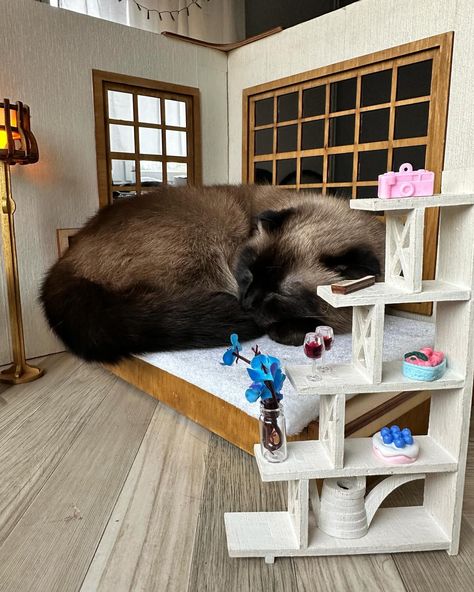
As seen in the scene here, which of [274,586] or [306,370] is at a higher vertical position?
[306,370]

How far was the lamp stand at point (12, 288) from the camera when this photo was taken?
1628 mm

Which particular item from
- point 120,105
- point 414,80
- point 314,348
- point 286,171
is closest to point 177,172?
point 120,105

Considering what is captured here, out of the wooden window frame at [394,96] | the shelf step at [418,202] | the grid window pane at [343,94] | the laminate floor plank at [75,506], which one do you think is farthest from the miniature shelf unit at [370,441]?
the grid window pane at [343,94]

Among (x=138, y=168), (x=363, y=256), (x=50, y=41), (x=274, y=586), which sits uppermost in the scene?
(x=50, y=41)

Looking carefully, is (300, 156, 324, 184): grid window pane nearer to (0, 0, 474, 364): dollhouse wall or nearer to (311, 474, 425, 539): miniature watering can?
(0, 0, 474, 364): dollhouse wall

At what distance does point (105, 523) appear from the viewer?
3.02 ft

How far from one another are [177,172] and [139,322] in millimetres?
1234

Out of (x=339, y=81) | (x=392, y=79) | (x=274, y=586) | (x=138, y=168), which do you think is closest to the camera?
(x=274, y=586)

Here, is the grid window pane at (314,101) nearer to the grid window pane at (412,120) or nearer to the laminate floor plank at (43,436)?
the grid window pane at (412,120)

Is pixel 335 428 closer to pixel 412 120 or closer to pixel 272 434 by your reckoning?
pixel 272 434

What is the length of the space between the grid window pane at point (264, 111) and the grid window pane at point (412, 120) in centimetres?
65

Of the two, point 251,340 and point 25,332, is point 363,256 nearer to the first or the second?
point 251,340

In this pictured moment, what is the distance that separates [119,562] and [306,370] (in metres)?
0.47

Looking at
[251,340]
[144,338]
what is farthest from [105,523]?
[251,340]
